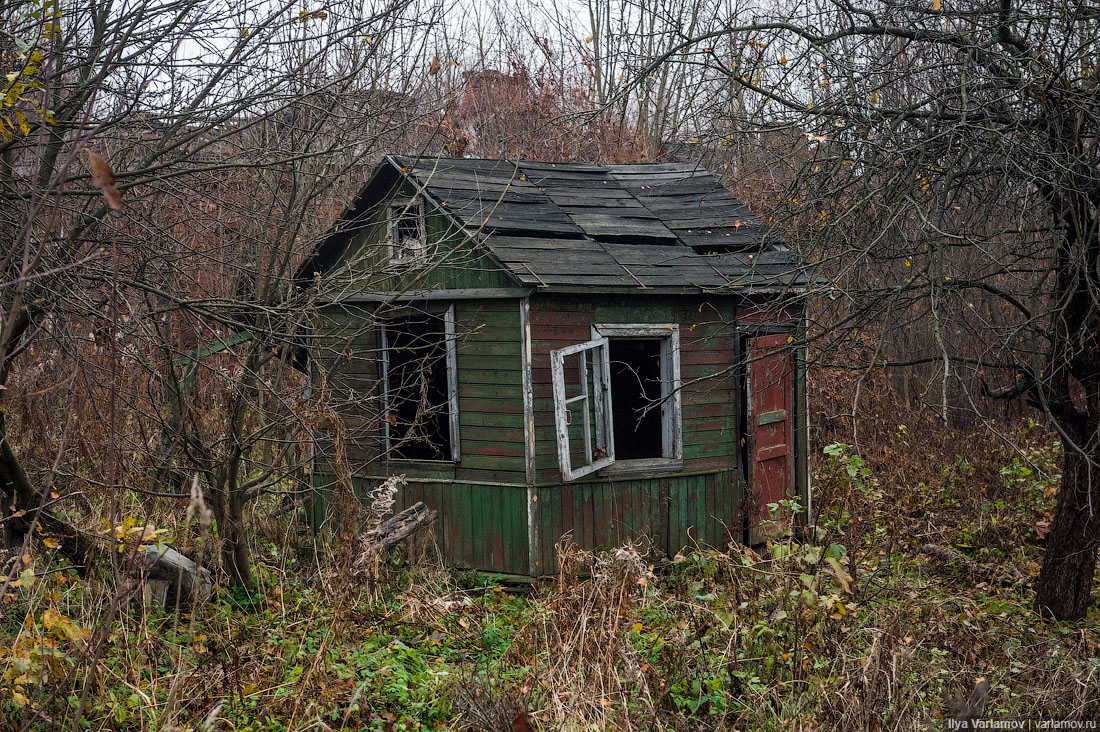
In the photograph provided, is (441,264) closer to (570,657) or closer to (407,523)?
(407,523)

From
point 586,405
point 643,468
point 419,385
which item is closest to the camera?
point 586,405

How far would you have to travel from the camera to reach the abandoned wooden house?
26.6 ft

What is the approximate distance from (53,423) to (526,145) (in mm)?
12947

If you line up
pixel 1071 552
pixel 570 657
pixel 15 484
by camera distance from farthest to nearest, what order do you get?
pixel 1071 552
pixel 15 484
pixel 570 657

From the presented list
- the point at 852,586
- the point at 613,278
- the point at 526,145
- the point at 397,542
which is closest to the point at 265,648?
the point at 397,542

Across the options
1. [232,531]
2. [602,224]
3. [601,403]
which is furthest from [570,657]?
[602,224]

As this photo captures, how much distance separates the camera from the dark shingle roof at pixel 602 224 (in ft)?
27.0

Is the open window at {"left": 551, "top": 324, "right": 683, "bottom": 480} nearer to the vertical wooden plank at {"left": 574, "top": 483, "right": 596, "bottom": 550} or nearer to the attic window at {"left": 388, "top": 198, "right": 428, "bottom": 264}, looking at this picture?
the vertical wooden plank at {"left": 574, "top": 483, "right": 596, "bottom": 550}

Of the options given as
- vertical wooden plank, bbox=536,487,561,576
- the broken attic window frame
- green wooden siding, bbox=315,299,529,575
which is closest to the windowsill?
the broken attic window frame

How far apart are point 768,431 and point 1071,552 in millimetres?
3065

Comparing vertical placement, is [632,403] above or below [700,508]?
above

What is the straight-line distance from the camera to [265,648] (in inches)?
216

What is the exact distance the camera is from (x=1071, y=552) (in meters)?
7.01

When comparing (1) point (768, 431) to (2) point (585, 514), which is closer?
(2) point (585, 514)
